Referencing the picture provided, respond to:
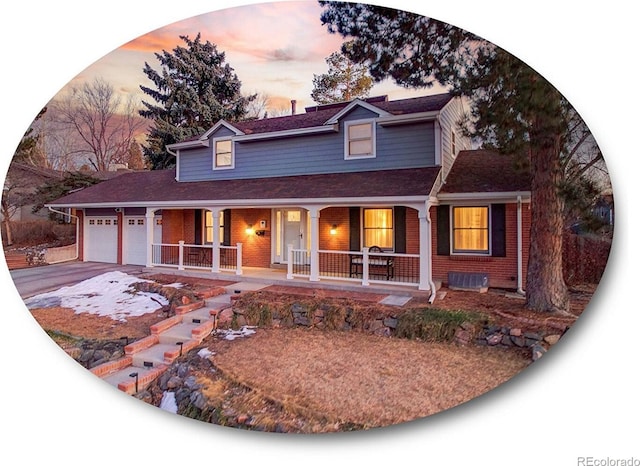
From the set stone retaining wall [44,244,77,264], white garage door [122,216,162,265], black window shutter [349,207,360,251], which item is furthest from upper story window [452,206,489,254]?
stone retaining wall [44,244,77,264]

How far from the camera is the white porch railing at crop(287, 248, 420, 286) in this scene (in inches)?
146

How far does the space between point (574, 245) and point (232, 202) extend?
4.08 meters

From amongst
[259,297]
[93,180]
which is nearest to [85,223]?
[93,180]

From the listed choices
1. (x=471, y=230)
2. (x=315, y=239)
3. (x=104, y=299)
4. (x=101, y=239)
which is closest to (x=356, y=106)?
(x=315, y=239)

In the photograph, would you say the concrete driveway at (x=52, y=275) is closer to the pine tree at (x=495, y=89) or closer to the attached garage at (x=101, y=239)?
the attached garage at (x=101, y=239)

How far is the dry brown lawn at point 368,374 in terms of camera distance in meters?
2.35

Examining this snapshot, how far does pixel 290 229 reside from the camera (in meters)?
5.34

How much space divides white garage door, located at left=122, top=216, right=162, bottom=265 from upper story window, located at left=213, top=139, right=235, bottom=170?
1223 millimetres

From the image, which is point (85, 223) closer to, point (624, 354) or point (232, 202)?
point (232, 202)

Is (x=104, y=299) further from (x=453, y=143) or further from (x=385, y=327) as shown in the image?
(x=453, y=143)

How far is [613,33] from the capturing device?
2840 mm

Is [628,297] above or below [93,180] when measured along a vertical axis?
below

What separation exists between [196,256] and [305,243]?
155 cm

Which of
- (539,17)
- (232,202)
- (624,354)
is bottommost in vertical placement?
(624,354)
